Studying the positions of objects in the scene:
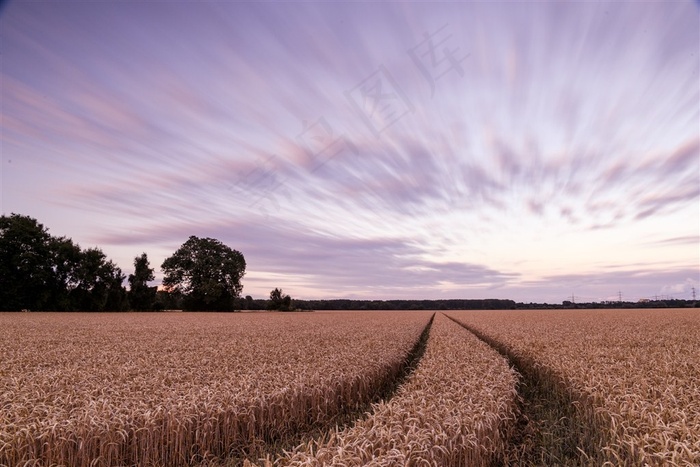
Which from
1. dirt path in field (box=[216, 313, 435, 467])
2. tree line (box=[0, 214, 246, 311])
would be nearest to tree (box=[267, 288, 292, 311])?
tree line (box=[0, 214, 246, 311])

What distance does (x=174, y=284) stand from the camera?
76.5m

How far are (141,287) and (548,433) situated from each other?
3112 inches

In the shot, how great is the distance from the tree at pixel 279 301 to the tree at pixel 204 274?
18.4 metres

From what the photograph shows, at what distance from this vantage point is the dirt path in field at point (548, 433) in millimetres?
7148

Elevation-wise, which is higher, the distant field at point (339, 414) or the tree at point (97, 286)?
the tree at point (97, 286)

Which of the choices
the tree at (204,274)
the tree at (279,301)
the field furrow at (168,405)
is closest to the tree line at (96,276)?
the tree at (204,274)

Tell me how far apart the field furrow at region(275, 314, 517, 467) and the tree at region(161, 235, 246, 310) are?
71423 mm

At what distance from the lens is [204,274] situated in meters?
77.1

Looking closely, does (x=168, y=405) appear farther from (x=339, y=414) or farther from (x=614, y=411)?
(x=614, y=411)

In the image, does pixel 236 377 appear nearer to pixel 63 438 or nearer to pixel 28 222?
pixel 63 438

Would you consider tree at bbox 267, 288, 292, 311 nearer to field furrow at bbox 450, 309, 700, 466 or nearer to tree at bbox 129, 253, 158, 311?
tree at bbox 129, 253, 158, 311

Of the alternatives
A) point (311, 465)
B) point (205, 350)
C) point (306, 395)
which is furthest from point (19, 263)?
point (311, 465)

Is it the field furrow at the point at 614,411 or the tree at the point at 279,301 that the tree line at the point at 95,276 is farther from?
the field furrow at the point at 614,411

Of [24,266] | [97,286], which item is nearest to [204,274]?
[97,286]
